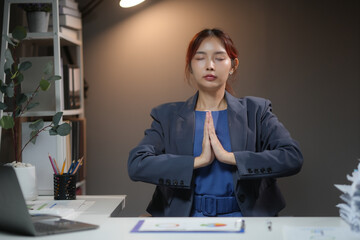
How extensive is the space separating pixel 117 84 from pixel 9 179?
2012 mm

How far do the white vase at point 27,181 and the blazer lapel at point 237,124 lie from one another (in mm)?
879

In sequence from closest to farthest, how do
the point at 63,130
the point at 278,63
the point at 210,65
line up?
the point at 210,65, the point at 63,130, the point at 278,63

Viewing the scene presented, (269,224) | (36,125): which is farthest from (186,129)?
(269,224)

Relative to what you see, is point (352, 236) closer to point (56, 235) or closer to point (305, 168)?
point (56, 235)

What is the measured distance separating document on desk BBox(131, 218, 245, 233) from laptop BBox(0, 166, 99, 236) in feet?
0.59

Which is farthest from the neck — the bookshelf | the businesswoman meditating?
the bookshelf

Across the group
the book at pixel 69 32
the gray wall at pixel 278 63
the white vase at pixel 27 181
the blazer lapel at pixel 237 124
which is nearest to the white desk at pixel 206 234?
the white vase at pixel 27 181

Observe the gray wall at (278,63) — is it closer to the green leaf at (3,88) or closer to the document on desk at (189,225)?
the green leaf at (3,88)

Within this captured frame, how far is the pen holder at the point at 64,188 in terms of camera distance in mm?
2223

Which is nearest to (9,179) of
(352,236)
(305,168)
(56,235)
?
(56,235)

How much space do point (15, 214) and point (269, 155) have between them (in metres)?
1.07

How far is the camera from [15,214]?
141 centimetres

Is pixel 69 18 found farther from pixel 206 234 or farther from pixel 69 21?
pixel 206 234

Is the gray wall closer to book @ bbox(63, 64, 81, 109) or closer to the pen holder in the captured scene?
book @ bbox(63, 64, 81, 109)
